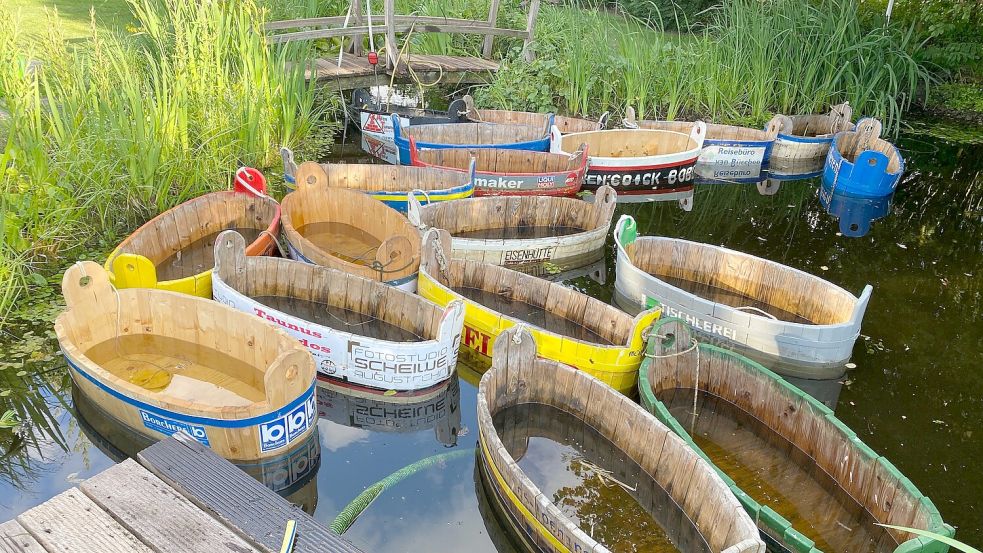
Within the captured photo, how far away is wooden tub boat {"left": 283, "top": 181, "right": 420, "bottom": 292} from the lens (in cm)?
818

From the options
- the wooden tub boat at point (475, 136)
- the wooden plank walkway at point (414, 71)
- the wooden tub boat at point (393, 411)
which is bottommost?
the wooden tub boat at point (393, 411)

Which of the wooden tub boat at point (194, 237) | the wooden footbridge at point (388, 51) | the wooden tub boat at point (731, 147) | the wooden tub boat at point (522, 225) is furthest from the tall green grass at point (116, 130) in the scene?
the wooden tub boat at point (731, 147)

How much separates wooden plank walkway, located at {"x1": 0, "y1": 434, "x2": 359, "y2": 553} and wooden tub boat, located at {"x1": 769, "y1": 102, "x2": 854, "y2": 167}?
453 inches

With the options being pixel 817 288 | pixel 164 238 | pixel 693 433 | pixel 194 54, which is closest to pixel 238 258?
pixel 164 238

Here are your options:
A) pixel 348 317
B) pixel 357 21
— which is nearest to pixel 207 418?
pixel 348 317

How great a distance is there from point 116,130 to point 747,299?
7.07 metres

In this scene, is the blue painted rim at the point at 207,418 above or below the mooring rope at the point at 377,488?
above

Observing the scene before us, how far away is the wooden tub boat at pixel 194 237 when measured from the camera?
6.96 meters

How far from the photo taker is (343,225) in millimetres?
9453

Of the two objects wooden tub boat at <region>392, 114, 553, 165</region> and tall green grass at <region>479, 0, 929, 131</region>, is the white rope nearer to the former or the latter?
wooden tub boat at <region>392, 114, 553, 165</region>

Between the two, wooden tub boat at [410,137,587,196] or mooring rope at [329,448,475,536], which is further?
wooden tub boat at [410,137,587,196]

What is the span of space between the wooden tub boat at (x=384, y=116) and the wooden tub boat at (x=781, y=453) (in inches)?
261

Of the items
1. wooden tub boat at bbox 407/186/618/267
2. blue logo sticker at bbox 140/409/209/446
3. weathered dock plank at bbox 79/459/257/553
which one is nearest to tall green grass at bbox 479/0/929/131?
wooden tub boat at bbox 407/186/618/267

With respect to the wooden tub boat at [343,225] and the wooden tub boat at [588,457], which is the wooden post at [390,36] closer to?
the wooden tub boat at [343,225]
